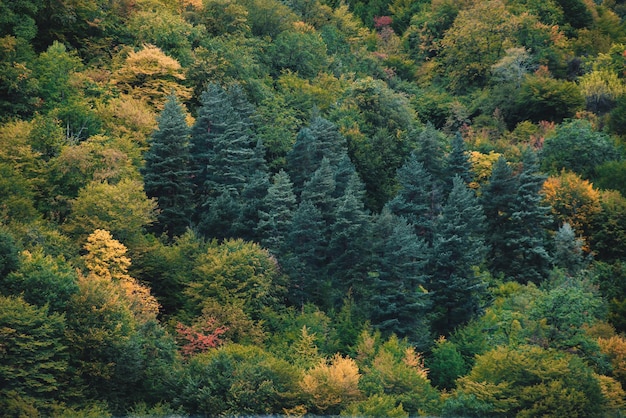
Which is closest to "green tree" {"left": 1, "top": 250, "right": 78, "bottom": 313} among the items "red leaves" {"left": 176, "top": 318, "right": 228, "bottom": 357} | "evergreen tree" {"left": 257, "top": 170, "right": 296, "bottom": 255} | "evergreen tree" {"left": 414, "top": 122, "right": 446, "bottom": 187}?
"red leaves" {"left": 176, "top": 318, "right": 228, "bottom": 357}

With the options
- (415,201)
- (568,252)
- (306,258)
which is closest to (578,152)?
(568,252)

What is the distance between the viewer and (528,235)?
6075cm

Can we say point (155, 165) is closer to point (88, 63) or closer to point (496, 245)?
point (88, 63)

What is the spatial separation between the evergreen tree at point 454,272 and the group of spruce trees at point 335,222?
62mm

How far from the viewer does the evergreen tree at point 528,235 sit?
196 ft

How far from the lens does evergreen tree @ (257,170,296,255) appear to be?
175 feet

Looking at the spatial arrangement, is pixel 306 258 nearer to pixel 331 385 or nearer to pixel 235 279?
pixel 235 279

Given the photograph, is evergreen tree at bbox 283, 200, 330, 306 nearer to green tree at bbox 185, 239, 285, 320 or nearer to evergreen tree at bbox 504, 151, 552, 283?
green tree at bbox 185, 239, 285, 320

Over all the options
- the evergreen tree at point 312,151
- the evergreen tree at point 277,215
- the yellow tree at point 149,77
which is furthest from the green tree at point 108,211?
the evergreen tree at point 312,151

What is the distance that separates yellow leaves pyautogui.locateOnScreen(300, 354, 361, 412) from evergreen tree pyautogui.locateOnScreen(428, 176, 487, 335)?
11.5 m

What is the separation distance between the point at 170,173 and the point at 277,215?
601 cm

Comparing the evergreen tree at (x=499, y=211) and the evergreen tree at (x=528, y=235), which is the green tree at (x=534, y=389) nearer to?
the evergreen tree at (x=528, y=235)

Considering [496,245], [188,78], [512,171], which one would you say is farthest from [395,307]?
[188,78]

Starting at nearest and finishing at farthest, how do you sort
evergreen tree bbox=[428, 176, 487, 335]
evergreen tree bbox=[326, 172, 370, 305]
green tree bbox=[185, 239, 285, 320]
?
1. green tree bbox=[185, 239, 285, 320]
2. evergreen tree bbox=[326, 172, 370, 305]
3. evergreen tree bbox=[428, 176, 487, 335]
